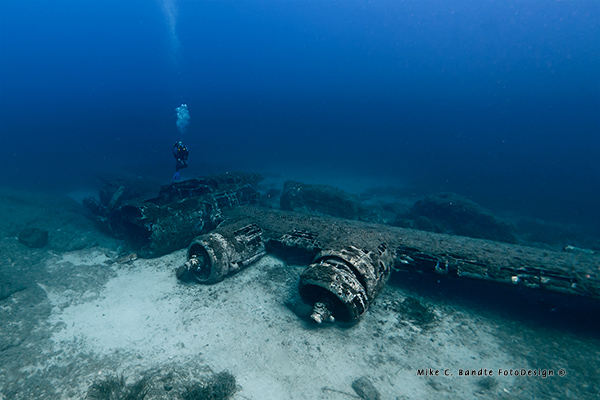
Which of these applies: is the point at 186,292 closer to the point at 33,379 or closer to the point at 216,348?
the point at 216,348

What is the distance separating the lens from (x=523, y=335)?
5348mm

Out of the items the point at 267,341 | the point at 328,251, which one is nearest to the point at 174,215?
the point at 267,341

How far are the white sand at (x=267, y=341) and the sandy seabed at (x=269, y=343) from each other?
21 mm

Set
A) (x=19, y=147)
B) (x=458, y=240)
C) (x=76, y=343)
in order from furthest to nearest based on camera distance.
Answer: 1. (x=19, y=147)
2. (x=458, y=240)
3. (x=76, y=343)

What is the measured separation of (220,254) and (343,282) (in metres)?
3.25

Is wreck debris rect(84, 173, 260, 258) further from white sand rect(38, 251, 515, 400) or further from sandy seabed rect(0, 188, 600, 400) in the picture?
white sand rect(38, 251, 515, 400)

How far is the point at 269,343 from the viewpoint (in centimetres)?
497

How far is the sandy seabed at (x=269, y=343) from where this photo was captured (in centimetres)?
422

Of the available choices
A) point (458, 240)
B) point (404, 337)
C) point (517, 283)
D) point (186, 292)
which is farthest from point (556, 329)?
point (186, 292)

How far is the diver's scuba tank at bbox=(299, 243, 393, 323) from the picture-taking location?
15.6 ft

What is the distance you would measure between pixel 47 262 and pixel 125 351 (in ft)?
17.8

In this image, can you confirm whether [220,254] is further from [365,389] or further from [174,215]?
[365,389]

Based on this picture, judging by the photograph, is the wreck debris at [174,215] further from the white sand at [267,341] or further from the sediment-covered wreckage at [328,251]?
the white sand at [267,341]

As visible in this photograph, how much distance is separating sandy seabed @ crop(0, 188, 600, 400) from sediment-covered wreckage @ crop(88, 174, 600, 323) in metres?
0.73
